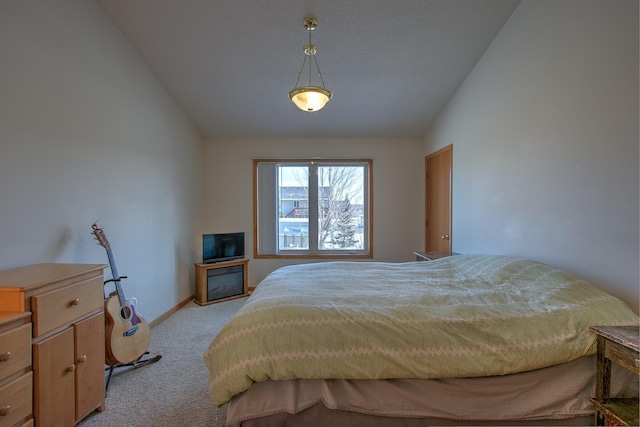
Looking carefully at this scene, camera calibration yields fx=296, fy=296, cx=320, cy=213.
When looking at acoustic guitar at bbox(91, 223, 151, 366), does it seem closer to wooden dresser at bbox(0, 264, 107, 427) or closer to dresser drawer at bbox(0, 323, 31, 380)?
wooden dresser at bbox(0, 264, 107, 427)

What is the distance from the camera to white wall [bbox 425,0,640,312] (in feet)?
5.27

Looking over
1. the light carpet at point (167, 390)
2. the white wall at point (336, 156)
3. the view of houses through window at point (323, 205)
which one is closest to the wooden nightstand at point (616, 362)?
the light carpet at point (167, 390)

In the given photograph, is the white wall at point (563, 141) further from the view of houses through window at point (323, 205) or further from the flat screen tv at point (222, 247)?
the flat screen tv at point (222, 247)

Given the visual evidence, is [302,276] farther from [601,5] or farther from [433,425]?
[601,5]

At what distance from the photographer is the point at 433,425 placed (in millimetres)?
1430

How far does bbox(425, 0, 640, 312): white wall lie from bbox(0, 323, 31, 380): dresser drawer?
3.03 meters

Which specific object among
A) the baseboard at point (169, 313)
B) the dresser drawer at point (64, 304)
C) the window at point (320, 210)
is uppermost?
the window at point (320, 210)

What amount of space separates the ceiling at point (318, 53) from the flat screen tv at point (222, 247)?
5.48ft

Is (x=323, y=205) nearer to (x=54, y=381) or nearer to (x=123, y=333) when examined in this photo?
(x=123, y=333)

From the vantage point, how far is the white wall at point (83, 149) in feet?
5.90

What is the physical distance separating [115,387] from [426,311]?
7.47 ft

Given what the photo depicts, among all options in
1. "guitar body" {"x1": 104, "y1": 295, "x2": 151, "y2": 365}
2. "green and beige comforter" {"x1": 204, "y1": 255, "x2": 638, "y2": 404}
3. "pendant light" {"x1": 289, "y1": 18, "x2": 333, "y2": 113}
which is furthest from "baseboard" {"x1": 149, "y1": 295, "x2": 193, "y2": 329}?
"pendant light" {"x1": 289, "y1": 18, "x2": 333, "y2": 113}

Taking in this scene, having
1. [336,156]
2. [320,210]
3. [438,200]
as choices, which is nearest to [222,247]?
[320,210]

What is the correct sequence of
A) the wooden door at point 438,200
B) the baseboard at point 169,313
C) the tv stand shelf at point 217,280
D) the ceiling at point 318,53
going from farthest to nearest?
1. the tv stand shelf at point 217,280
2. the wooden door at point 438,200
3. the baseboard at point 169,313
4. the ceiling at point 318,53
